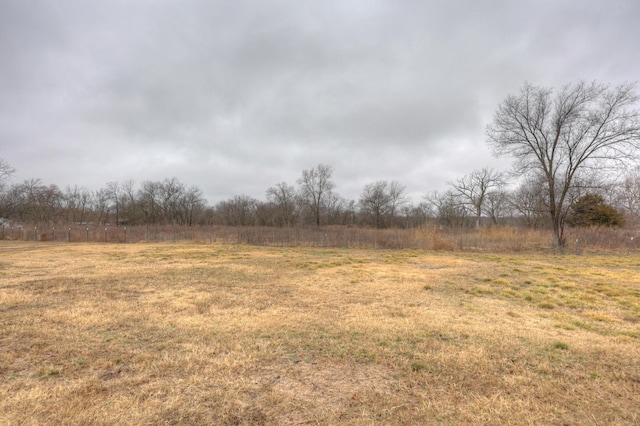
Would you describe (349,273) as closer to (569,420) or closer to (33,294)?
(569,420)

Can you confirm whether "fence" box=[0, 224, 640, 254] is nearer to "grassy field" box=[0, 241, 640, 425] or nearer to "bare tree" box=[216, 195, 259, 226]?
"grassy field" box=[0, 241, 640, 425]

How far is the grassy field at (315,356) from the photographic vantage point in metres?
2.45

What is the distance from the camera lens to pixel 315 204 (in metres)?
57.7

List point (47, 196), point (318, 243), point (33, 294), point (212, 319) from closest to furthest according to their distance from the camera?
point (212, 319)
point (33, 294)
point (318, 243)
point (47, 196)

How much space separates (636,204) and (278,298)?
4597 cm

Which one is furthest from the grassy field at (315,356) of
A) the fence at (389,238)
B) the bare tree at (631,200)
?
the bare tree at (631,200)

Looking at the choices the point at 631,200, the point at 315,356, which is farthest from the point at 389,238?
the point at 631,200

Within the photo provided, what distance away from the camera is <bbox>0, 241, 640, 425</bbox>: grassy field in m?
2.45

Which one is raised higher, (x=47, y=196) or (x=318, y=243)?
(x=47, y=196)

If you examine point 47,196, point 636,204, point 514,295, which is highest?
point 47,196

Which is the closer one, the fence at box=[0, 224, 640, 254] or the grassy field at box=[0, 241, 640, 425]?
the grassy field at box=[0, 241, 640, 425]

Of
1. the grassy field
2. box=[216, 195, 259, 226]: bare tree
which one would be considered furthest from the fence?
box=[216, 195, 259, 226]: bare tree

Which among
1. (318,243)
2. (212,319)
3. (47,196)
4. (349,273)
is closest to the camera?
(212,319)

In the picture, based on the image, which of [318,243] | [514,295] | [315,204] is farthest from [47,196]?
[514,295]
